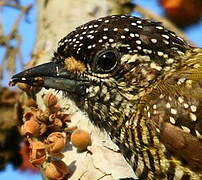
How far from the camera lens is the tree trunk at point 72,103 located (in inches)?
156

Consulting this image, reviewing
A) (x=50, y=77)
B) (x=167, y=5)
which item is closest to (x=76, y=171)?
(x=50, y=77)

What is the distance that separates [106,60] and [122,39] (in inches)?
5.1

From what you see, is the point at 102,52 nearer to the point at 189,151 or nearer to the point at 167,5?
Result: the point at 189,151

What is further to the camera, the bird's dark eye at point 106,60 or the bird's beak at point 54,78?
the bird's beak at point 54,78

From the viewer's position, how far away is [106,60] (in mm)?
3941

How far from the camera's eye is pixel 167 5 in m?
5.98

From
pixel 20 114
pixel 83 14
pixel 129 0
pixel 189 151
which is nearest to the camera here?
pixel 189 151

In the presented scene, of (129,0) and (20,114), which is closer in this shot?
(20,114)

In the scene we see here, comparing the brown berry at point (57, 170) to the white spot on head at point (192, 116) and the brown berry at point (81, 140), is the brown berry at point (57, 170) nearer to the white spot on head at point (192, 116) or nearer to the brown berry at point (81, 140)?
the brown berry at point (81, 140)

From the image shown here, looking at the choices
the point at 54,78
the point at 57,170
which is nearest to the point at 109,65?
the point at 54,78

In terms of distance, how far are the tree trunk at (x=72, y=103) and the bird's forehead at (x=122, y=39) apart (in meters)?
0.34

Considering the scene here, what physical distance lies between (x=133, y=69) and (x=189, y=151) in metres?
0.47

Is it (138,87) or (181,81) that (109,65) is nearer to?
(138,87)

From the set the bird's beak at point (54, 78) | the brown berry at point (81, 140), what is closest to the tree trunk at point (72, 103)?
the brown berry at point (81, 140)
